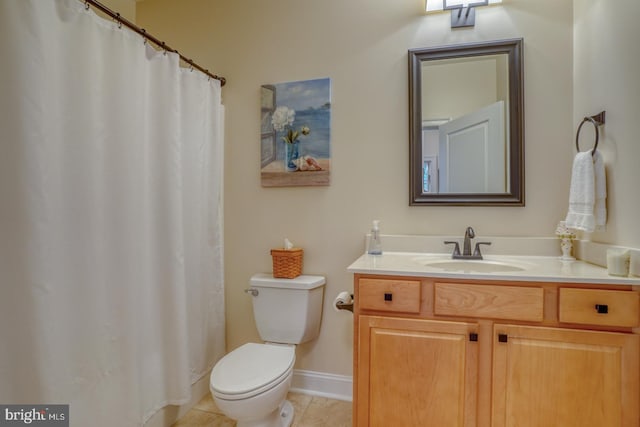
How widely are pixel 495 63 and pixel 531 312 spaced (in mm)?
1295

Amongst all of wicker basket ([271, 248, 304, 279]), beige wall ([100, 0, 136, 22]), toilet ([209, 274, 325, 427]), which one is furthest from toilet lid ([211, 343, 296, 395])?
beige wall ([100, 0, 136, 22])

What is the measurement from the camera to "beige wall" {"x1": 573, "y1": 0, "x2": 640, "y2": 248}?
1.19m

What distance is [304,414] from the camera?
175 centimetres

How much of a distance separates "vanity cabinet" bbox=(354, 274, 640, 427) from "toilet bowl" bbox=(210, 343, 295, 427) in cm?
36

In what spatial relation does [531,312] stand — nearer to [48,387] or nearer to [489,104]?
[489,104]

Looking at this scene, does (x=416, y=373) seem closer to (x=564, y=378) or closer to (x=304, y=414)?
(x=564, y=378)

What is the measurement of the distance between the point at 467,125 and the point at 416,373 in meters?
1.29

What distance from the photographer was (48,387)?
1.05 m

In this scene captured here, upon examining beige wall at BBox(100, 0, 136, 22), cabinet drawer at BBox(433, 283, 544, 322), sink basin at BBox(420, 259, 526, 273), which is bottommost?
cabinet drawer at BBox(433, 283, 544, 322)

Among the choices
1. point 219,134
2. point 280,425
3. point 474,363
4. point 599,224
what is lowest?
point 280,425

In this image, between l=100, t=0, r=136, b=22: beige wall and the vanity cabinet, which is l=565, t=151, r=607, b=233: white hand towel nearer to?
the vanity cabinet

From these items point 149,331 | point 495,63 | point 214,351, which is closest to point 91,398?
point 149,331

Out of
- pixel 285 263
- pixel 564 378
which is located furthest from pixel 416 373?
pixel 285 263

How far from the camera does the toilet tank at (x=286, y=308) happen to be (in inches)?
69.7
